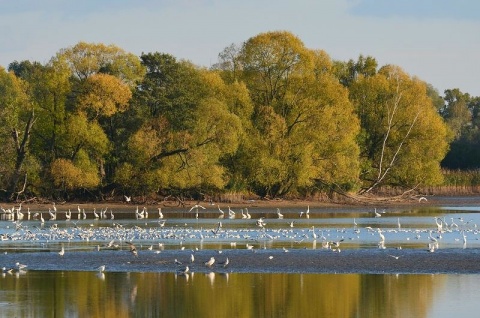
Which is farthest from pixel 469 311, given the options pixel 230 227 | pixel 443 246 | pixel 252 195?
pixel 252 195

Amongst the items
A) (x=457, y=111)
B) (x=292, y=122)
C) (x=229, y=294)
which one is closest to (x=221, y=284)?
(x=229, y=294)

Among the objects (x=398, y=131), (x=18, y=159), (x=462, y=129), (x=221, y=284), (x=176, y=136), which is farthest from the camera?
(x=462, y=129)

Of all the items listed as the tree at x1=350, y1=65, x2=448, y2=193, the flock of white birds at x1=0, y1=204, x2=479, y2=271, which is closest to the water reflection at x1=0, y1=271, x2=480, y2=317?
the flock of white birds at x1=0, y1=204, x2=479, y2=271

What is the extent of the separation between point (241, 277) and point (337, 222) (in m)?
26.3

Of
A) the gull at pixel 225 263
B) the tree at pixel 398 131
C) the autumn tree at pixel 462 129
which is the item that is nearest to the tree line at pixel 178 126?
the tree at pixel 398 131

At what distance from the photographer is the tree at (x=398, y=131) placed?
84.6m

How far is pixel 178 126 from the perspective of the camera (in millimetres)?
72938

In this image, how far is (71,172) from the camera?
2736 inches

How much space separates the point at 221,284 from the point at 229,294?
1967mm

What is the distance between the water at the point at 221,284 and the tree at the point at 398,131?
131 ft

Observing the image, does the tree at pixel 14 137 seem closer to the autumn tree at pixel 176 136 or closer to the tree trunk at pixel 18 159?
the tree trunk at pixel 18 159

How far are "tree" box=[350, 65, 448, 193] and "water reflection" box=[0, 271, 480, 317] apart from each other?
5544 centimetres

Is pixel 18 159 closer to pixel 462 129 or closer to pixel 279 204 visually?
pixel 279 204

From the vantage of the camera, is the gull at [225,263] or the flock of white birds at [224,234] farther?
the flock of white birds at [224,234]
